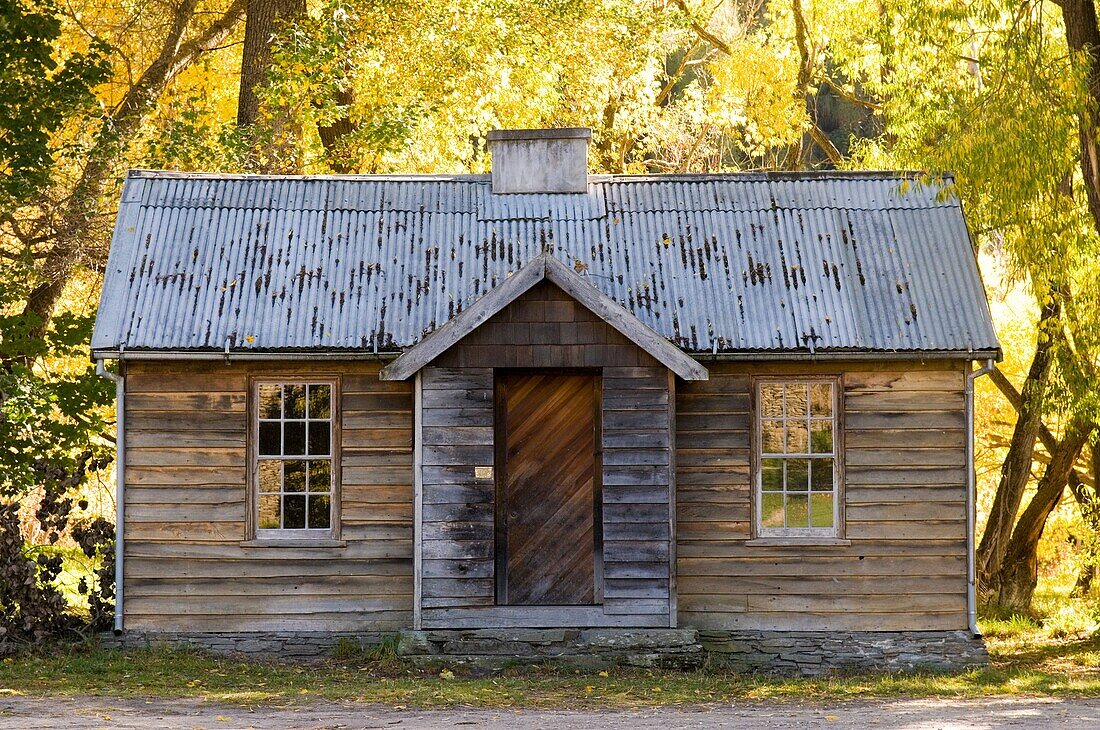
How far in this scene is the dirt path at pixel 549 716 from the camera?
9.76m

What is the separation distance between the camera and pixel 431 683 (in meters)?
11.9

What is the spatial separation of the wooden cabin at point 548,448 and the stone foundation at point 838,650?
0.04 meters

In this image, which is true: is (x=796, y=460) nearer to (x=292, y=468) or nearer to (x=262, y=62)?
(x=292, y=468)

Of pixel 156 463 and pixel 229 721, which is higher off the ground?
pixel 156 463

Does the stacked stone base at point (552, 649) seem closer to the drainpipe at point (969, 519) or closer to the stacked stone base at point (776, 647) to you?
the stacked stone base at point (776, 647)

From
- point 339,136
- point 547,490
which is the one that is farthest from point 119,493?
point 339,136

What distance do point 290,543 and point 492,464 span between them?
7.44ft

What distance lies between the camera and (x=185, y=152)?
19.5m

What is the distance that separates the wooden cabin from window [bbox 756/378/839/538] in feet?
0.08

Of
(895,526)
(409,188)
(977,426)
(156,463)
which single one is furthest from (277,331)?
(977,426)

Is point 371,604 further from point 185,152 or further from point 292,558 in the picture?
point 185,152

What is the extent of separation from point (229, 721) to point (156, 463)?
394 cm

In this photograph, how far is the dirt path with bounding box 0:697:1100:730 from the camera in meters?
9.76

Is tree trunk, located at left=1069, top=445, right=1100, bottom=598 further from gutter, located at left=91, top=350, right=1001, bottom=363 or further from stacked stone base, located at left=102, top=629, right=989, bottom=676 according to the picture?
gutter, located at left=91, top=350, right=1001, bottom=363
